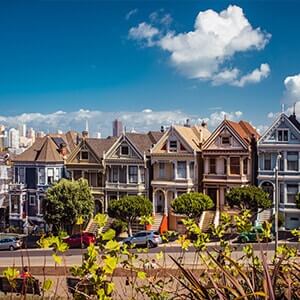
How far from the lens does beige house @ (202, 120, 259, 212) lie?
128 ft

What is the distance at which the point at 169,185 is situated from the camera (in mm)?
40875

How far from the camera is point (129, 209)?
124 feet

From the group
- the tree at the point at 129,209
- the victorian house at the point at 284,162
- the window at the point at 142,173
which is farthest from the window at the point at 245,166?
the window at the point at 142,173

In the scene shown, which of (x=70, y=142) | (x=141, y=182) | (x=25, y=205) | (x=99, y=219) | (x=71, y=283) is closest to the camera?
(x=99, y=219)

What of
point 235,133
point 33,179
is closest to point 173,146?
point 235,133

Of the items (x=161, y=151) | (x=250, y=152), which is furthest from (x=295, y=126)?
(x=161, y=151)

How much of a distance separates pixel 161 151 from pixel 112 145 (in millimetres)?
5068

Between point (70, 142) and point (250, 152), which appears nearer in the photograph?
point (250, 152)

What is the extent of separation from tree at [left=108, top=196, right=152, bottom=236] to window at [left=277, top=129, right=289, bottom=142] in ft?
35.4

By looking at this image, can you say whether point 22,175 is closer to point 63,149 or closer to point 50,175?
point 50,175

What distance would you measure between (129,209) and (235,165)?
867cm

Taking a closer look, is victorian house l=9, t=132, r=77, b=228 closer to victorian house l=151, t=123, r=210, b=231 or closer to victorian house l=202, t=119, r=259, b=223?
victorian house l=151, t=123, r=210, b=231

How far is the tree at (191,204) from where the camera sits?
3669cm

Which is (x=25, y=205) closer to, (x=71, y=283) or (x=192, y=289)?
(x=71, y=283)
